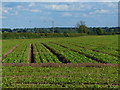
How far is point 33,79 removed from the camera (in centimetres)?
1492

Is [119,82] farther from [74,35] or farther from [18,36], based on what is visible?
[74,35]

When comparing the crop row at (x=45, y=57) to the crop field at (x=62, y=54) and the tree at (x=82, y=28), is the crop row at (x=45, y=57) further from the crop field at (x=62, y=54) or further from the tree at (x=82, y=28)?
the tree at (x=82, y=28)

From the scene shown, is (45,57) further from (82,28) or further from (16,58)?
(82,28)

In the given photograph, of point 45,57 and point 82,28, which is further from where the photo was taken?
point 82,28

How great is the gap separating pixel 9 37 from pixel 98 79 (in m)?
96.2

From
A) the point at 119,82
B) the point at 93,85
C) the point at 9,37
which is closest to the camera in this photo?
the point at 93,85

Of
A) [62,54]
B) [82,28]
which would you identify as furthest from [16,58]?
[82,28]

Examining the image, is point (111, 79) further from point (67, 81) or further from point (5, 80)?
point (5, 80)

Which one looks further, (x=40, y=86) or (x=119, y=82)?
(x=119, y=82)

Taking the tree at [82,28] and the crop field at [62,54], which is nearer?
the crop field at [62,54]

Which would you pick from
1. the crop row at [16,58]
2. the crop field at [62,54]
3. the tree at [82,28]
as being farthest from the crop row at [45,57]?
the tree at [82,28]

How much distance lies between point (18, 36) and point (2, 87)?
100 m

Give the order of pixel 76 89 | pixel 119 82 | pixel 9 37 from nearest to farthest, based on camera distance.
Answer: pixel 76 89 < pixel 119 82 < pixel 9 37

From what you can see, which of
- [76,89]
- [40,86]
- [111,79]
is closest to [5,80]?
[40,86]
